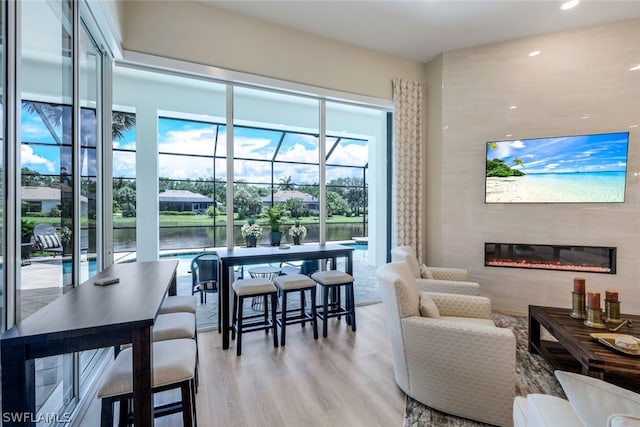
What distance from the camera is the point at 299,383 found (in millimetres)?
2340

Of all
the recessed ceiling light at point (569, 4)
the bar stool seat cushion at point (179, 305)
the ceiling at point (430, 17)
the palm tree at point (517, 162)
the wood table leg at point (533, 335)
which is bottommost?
the wood table leg at point (533, 335)

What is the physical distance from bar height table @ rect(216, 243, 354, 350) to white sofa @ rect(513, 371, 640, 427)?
246 centimetres

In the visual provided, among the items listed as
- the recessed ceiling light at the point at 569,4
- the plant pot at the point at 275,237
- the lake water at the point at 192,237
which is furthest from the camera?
the plant pot at the point at 275,237

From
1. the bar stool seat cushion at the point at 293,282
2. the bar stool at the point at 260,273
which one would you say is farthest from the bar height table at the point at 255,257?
the bar stool at the point at 260,273

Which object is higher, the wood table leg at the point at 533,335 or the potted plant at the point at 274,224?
the potted plant at the point at 274,224

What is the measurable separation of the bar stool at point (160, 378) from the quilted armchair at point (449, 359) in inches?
54.0

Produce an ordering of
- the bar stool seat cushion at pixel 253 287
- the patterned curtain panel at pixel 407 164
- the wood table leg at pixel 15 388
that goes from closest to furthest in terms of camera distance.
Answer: the wood table leg at pixel 15 388 → the bar stool seat cushion at pixel 253 287 → the patterned curtain panel at pixel 407 164

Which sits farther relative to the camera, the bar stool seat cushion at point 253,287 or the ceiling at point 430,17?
the ceiling at point 430,17

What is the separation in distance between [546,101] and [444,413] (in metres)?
3.99

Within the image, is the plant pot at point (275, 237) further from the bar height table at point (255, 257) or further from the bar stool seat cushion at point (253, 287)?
the bar stool seat cushion at point (253, 287)

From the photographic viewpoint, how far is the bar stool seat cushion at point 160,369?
1356 mm

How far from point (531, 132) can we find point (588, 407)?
3967 mm

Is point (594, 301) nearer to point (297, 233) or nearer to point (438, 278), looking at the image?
point (438, 278)

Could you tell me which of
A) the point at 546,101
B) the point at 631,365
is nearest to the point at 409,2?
the point at 546,101
